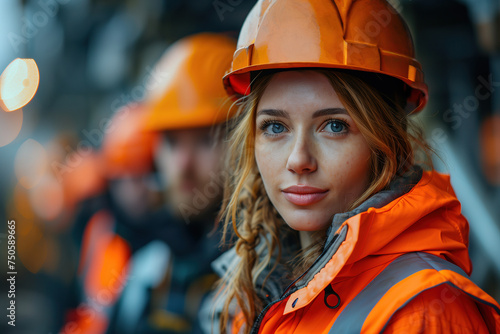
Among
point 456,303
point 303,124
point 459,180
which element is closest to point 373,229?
point 456,303

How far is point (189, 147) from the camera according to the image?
11.7ft

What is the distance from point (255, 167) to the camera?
7.03 feet

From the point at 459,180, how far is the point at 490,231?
491 millimetres

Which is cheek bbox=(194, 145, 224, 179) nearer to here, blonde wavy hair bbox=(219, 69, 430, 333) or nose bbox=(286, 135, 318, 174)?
blonde wavy hair bbox=(219, 69, 430, 333)

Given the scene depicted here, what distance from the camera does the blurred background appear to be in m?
3.80

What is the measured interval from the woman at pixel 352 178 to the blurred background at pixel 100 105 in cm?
211

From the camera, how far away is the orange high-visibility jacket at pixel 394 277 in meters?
1.20

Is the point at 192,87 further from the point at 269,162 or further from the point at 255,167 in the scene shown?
the point at 269,162

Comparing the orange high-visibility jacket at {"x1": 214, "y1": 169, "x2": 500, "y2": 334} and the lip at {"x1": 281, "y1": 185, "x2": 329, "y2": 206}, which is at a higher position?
the lip at {"x1": 281, "y1": 185, "x2": 329, "y2": 206}

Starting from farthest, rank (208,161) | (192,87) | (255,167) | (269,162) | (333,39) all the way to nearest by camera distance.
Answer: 1. (192,87)
2. (208,161)
3. (255,167)
4. (269,162)
5. (333,39)

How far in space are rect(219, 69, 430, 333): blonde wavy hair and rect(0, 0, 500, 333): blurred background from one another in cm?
193

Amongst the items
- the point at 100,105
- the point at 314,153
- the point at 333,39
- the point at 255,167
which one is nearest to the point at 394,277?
the point at 314,153

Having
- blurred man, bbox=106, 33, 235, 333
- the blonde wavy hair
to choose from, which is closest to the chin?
the blonde wavy hair

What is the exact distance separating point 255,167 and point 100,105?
513cm
